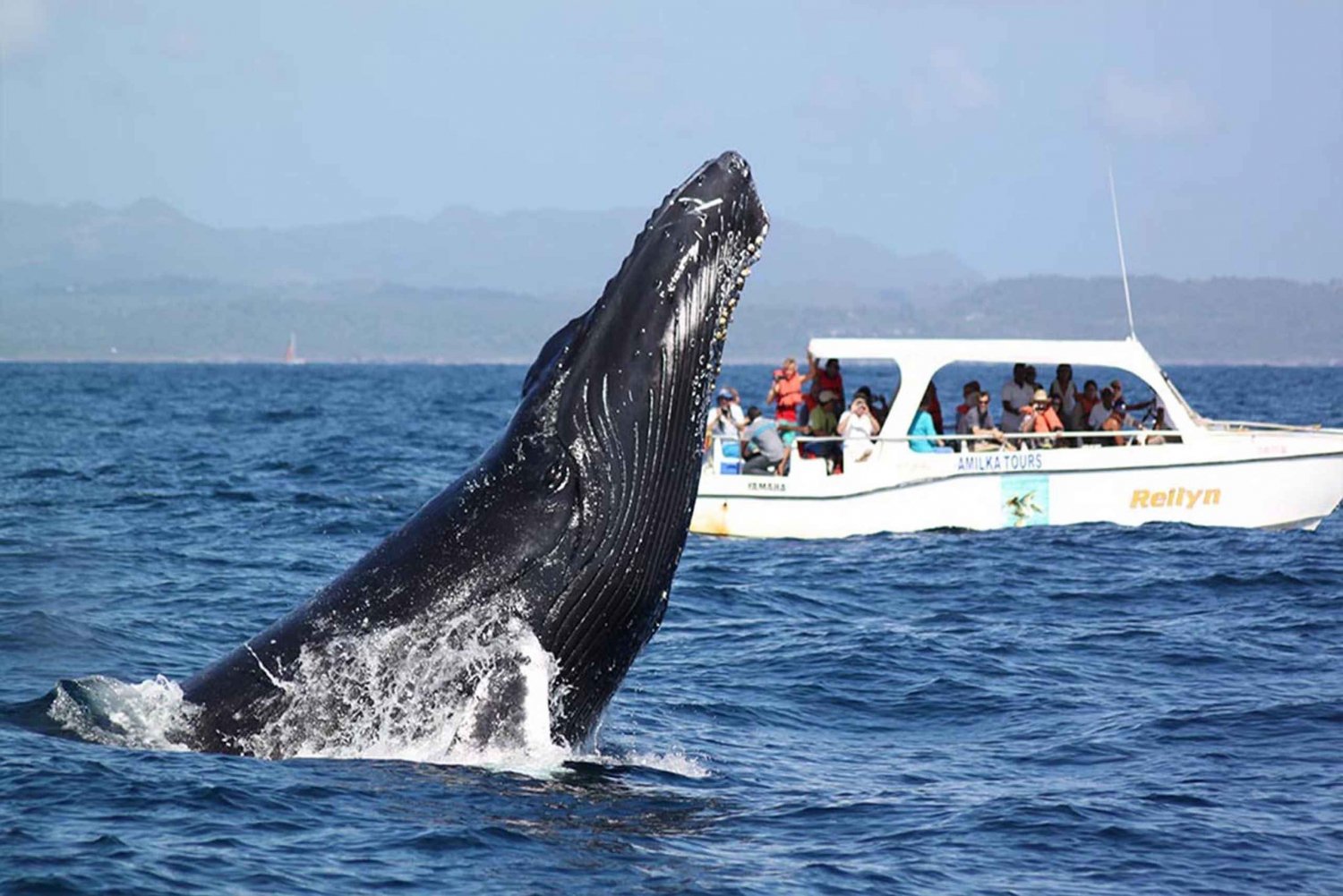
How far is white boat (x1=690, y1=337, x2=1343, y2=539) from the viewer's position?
70.9 ft

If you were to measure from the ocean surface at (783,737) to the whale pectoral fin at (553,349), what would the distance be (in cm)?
153

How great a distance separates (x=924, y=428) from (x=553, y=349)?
15.3 metres

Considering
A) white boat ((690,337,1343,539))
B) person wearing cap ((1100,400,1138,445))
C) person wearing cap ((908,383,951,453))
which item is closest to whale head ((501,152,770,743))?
white boat ((690,337,1343,539))

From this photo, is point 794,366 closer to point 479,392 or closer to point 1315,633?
point 1315,633

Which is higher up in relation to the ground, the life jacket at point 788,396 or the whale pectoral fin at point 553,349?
the life jacket at point 788,396

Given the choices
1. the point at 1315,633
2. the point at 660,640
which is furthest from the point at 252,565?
the point at 1315,633

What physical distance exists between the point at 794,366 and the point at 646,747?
1544cm

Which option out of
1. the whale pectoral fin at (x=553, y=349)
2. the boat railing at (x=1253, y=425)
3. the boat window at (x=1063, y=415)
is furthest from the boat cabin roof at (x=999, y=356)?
the whale pectoral fin at (x=553, y=349)

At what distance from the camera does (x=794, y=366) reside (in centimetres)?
2461

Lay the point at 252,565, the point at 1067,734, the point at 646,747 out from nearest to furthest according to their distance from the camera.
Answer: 1. the point at 646,747
2. the point at 1067,734
3. the point at 252,565

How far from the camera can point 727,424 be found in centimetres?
2288

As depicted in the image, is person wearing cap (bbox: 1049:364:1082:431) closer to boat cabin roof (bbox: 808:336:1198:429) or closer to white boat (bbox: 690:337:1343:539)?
boat cabin roof (bbox: 808:336:1198:429)

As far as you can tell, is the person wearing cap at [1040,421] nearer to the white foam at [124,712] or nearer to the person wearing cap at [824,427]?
the person wearing cap at [824,427]

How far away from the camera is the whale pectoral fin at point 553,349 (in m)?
7.45
